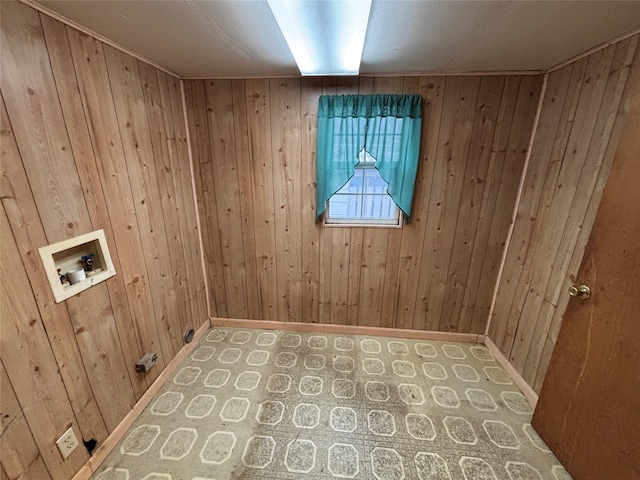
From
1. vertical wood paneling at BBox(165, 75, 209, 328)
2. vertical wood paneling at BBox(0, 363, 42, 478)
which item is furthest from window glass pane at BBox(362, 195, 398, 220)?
vertical wood paneling at BBox(0, 363, 42, 478)

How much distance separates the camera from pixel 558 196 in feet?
5.44

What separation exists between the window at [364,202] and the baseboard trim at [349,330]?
1026mm

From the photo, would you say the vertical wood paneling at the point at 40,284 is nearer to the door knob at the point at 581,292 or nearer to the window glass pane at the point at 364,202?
the window glass pane at the point at 364,202

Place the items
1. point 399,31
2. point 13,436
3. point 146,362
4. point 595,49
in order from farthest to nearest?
point 146,362, point 595,49, point 399,31, point 13,436

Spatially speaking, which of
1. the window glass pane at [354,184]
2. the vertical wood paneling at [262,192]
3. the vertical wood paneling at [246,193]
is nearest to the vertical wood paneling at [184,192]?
the vertical wood paneling at [246,193]

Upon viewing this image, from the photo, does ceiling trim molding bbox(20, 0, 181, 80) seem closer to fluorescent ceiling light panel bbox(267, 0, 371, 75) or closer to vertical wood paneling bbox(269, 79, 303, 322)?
vertical wood paneling bbox(269, 79, 303, 322)

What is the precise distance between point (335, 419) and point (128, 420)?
127 cm

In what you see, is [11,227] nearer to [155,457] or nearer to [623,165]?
[155,457]

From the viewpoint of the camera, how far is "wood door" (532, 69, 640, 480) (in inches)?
43.3

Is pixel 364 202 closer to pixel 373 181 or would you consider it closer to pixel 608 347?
pixel 373 181

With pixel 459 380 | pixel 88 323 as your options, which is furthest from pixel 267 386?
pixel 459 380

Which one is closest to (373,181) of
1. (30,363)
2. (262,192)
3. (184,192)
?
(262,192)

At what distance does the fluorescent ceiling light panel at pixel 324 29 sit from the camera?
3.34 ft

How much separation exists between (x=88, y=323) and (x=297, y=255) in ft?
4.75
